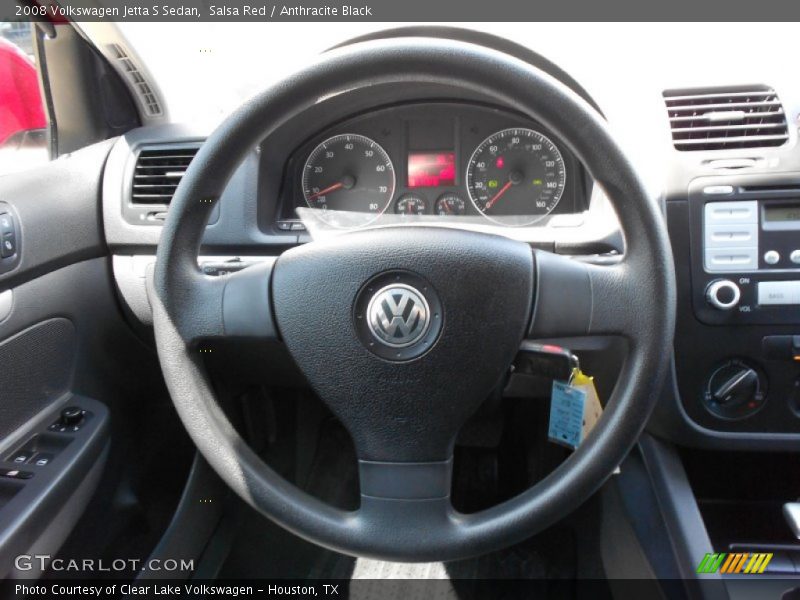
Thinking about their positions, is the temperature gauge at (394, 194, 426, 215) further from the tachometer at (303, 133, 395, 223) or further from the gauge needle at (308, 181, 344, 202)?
the gauge needle at (308, 181, 344, 202)

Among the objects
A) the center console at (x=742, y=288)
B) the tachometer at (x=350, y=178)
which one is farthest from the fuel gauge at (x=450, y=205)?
the center console at (x=742, y=288)

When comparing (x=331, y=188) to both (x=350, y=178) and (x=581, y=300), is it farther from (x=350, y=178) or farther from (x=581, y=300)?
(x=581, y=300)

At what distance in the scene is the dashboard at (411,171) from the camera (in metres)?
1.67

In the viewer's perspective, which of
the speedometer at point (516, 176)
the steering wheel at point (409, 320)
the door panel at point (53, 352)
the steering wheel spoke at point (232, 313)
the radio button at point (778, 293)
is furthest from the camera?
the speedometer at point (516, 176)

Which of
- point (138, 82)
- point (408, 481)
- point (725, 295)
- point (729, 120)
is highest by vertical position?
point (138, 82)

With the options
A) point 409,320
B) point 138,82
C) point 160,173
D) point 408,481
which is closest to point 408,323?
point 409,320

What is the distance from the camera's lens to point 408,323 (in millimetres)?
1038

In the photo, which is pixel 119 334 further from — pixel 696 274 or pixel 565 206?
pixel 696 274

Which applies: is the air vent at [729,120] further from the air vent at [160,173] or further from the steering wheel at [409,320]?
the air vent at [160,173]

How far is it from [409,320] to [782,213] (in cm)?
82

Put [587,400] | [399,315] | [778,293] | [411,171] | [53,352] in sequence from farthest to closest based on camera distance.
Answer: [411,171], [53,352], [778,293], [587,400], [399,315]

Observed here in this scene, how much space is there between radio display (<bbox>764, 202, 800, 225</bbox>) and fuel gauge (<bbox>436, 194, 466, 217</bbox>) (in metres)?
0.64

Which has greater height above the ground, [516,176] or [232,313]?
[516,176]

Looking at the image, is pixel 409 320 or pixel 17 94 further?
pixel 17 94
